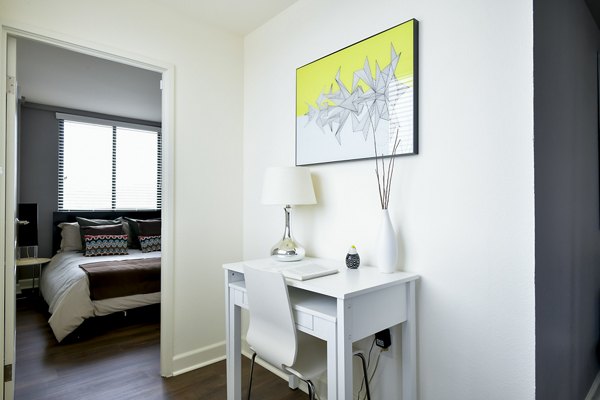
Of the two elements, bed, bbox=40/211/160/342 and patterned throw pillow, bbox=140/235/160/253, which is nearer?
bed, bbox=40/211/160/342

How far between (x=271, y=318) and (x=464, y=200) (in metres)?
1.00

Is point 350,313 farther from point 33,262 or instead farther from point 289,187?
point 33,262

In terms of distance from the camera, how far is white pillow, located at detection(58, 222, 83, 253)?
14.7ft

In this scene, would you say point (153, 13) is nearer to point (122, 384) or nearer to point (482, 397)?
point (122, 384)

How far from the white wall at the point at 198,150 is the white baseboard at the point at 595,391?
2.40 m

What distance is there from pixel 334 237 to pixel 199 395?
1298 mm


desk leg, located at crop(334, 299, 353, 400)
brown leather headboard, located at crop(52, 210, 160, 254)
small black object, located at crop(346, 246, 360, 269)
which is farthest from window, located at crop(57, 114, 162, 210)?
desk leg, located at crop(334, 299, 353, 400)

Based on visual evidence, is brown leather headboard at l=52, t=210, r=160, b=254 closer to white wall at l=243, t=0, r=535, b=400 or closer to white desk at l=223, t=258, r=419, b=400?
white desk at l=223, t=258, r=419, b=400

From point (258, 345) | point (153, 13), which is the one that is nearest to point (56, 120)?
point (153, 13)

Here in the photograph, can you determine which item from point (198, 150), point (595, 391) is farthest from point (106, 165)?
point (595, 391)

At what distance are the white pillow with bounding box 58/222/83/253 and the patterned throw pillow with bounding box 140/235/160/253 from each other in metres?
0.86

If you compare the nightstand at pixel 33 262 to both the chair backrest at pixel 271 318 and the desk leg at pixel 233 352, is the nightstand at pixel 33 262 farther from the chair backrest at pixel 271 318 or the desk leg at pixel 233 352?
the chair backrest at pixel 271 318

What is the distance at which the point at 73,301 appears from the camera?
2.93 meters

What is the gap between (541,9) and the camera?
132 cm
